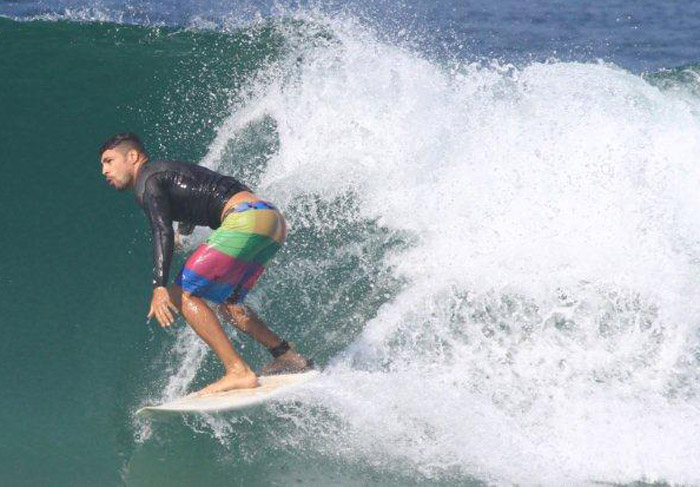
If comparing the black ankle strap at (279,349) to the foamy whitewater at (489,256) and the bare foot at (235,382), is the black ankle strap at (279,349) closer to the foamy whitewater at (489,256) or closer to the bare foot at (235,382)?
the foamy whitewater at (489,256)

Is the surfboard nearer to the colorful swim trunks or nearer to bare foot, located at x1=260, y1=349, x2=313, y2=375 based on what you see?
bare foot, located at x1=260, y1=349, x2=313, y2=375

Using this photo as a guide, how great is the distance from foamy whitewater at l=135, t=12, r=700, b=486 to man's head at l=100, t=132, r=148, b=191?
1.28m

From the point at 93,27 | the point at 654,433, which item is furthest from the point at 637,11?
the point at 654,433

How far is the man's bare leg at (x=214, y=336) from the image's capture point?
209 inches

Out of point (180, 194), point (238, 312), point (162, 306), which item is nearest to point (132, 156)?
point (180, 194)

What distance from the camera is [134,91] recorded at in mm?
8930

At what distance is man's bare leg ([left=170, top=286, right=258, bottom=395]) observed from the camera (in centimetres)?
532

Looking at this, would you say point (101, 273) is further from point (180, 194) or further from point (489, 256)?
point (489, 256)

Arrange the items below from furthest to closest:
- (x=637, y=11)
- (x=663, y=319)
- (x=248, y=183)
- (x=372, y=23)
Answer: (x=637, y=11) < (x=372, y=23) < (x=248, y=183) < (x=663, y=319)

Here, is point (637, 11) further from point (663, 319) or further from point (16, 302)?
point (16, 302)

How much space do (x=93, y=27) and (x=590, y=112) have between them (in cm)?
507

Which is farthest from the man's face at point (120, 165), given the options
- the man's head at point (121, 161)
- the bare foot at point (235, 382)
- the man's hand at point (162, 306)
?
the bare foot at point (235, 382)

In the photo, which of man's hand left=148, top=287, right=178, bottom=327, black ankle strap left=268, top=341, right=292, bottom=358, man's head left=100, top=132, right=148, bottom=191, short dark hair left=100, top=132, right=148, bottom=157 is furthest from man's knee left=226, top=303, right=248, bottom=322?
short dark hair left=100, top=132, right=148, bottom=157

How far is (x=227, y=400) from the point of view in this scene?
5.27 meters
